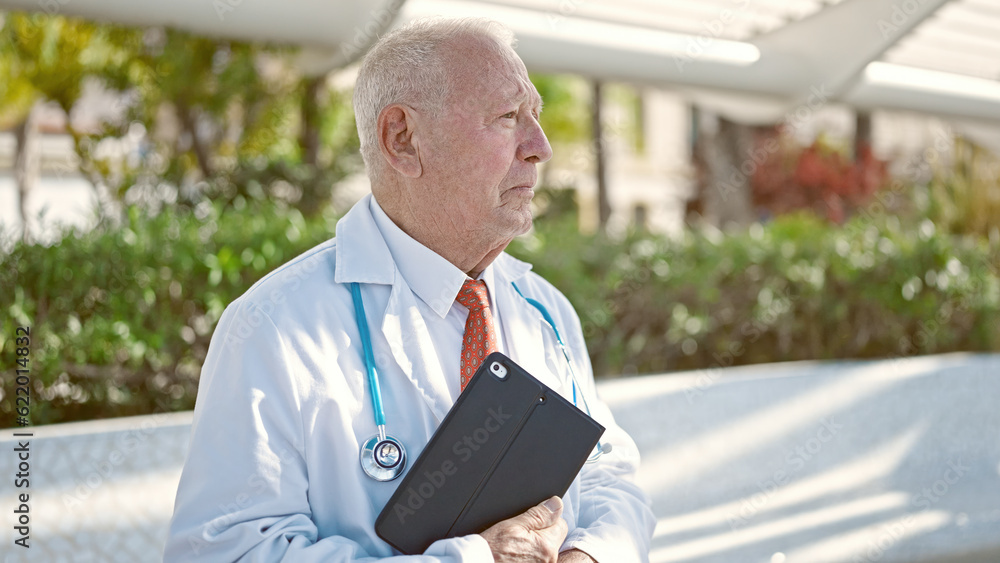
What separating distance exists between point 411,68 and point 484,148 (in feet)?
0.76

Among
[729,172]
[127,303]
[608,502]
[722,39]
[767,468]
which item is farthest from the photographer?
[729,172]

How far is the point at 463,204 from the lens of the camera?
1.89 meters

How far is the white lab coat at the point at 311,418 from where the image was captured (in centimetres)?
157

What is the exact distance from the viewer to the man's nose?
6.26ft

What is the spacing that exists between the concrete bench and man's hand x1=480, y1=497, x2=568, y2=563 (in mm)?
2103

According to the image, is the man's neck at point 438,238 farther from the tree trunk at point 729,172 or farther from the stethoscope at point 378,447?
the tree trunk at point 729,172

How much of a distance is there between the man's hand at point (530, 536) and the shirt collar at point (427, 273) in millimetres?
473

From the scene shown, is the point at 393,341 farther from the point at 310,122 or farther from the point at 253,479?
the point at 310,122

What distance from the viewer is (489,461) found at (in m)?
1.72

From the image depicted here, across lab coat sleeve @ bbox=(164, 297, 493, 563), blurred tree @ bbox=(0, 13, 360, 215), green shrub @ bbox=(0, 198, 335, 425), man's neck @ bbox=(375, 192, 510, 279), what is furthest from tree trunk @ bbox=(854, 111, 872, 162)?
lab coat sleeve @ bbox=(164, 297, 493, 563)

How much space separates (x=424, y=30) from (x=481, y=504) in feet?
3.33

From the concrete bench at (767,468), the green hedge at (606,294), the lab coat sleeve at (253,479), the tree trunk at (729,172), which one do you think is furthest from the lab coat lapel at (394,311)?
the tree trunk at (729,172)

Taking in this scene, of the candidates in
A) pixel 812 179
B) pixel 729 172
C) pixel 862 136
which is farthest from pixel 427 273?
pixel 862 136

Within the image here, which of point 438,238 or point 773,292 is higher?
point 438,238
